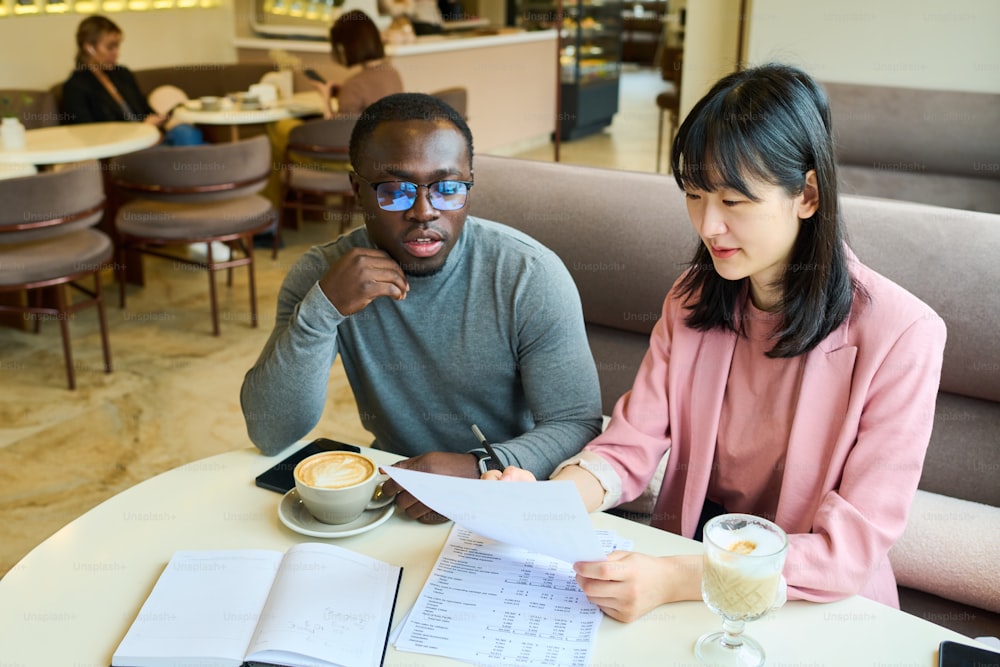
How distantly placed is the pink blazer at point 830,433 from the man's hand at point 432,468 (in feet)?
0.67

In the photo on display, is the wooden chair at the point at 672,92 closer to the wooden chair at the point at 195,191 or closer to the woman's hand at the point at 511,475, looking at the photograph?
the wooden chair at the point at 195,191

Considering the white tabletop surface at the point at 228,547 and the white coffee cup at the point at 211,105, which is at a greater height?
the white coffee cup at the point at 211,105

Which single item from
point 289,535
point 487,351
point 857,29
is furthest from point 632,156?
point 289,535

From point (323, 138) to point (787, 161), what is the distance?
12.1ft

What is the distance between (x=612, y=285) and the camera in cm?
221

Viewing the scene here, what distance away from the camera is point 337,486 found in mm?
1302

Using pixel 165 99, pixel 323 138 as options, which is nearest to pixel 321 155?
pixel 323 138

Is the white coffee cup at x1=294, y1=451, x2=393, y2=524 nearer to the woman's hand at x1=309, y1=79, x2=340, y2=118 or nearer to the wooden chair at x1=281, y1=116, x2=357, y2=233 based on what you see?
the wooden chair at x1=281, y1=116, x2=357, y2=233

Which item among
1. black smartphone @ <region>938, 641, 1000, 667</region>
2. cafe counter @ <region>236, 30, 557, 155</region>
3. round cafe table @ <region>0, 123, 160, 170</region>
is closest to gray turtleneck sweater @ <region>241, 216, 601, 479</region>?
black smartphone @ <region>938, 641, 1000, 667</region>

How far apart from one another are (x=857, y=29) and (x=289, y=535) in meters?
4.06

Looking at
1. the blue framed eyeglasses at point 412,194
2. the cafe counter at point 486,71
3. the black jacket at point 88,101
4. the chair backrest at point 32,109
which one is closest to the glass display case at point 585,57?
the cafe counter at point 486,71

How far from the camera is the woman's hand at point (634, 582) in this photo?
1.12 m

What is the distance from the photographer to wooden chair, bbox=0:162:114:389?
10.3ft

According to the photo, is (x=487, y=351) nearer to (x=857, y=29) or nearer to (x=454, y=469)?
(x=454, y=469)
